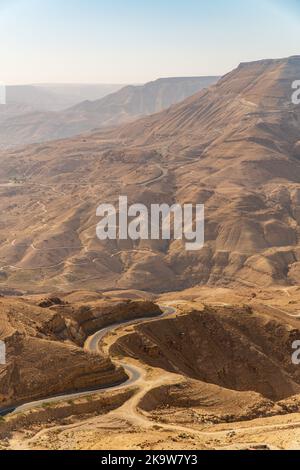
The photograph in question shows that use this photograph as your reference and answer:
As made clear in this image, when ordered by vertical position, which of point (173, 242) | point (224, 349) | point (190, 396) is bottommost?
point (190, 396)

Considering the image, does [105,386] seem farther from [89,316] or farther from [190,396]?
[89,316]

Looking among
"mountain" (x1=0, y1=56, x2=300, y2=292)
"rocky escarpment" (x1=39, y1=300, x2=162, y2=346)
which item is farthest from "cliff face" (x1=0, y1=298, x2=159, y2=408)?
"mountain" (x1=0, y1=56, x2=300, y2=292)

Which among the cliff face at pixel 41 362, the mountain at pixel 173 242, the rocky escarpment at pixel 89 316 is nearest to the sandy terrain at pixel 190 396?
the cliff face at pixel 41 362

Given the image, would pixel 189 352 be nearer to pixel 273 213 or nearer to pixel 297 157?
pixel 273 213

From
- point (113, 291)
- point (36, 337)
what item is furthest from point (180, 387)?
point (113, 291)

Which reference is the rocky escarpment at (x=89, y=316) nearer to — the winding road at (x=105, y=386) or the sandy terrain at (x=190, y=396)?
→ the winding road at (x=105, y=386)

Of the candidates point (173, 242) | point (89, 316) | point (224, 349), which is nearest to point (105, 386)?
point (89, 316)

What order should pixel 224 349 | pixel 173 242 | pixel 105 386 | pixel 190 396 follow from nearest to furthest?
pixel 190 396 < pixel 105 386 < pixel 224 349 < pixel 173 242

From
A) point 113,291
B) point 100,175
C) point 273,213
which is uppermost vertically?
point 100,175
